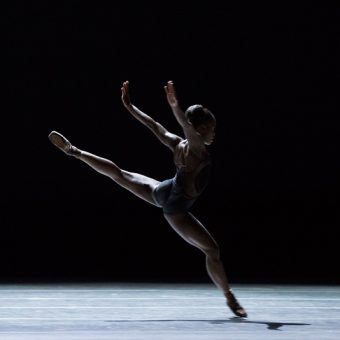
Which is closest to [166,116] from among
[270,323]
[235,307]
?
[235,307]

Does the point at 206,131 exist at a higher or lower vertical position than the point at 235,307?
higher

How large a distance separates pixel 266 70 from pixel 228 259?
6.71 ft

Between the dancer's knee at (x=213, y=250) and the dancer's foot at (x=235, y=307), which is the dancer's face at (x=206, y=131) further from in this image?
the dancer's foot at (x=235, y=307)

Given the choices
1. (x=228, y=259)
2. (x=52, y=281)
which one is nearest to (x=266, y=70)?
(x=228, y=259)

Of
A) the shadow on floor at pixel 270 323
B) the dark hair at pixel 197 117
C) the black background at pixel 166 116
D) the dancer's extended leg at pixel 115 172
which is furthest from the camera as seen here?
the black background at pixel 166 116

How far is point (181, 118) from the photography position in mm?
4281

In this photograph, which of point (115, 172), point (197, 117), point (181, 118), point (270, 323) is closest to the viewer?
point (181, 118)

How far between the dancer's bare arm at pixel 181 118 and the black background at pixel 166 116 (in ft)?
12.8

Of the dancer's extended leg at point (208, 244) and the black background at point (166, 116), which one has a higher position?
the black background at point (166, 116)

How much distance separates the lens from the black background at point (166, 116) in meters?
8.45

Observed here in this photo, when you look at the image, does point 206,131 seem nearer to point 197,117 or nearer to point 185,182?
point 197,117

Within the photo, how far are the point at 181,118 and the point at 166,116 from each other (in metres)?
4.35

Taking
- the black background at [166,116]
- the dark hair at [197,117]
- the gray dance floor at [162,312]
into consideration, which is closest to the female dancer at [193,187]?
the dark hair at [197,117]

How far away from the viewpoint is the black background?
27.7ft
